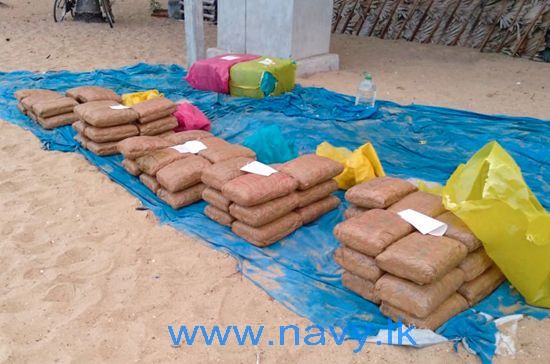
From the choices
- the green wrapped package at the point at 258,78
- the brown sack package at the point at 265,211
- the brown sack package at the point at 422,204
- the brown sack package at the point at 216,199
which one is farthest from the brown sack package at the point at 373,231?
the green wrapped package at the point at 258,78

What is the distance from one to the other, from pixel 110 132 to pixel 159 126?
457 mm

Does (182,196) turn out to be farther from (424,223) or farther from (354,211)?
(424,223)

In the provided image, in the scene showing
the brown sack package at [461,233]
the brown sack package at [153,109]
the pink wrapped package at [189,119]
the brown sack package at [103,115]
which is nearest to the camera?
the brown sack package at [461,233]

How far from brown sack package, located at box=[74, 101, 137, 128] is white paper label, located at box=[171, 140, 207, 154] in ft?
2.43

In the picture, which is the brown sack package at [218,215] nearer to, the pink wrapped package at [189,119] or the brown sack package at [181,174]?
the brown sack package at [181,174]

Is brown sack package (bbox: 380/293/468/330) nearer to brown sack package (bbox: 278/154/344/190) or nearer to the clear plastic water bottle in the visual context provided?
brown sack package (bbox: 278/154/344/190)

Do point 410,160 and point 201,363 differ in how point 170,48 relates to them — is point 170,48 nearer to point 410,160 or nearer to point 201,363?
point 410,160

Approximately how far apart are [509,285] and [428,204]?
659mm

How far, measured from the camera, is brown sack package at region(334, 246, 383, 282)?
2.47m

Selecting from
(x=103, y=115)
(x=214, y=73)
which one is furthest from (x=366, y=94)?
(x=103, y=115)

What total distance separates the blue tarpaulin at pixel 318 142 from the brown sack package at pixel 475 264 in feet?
0.61

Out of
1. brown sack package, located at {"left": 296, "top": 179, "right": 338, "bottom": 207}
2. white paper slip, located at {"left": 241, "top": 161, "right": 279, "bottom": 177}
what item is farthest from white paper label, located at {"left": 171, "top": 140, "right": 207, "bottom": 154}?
brown sack package, located at {"left": 296, "top": 179, "right": 338, "bottom": 207}

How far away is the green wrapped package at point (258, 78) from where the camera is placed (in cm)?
570

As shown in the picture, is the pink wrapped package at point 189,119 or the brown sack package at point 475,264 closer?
the brown sack package at point 475,264
